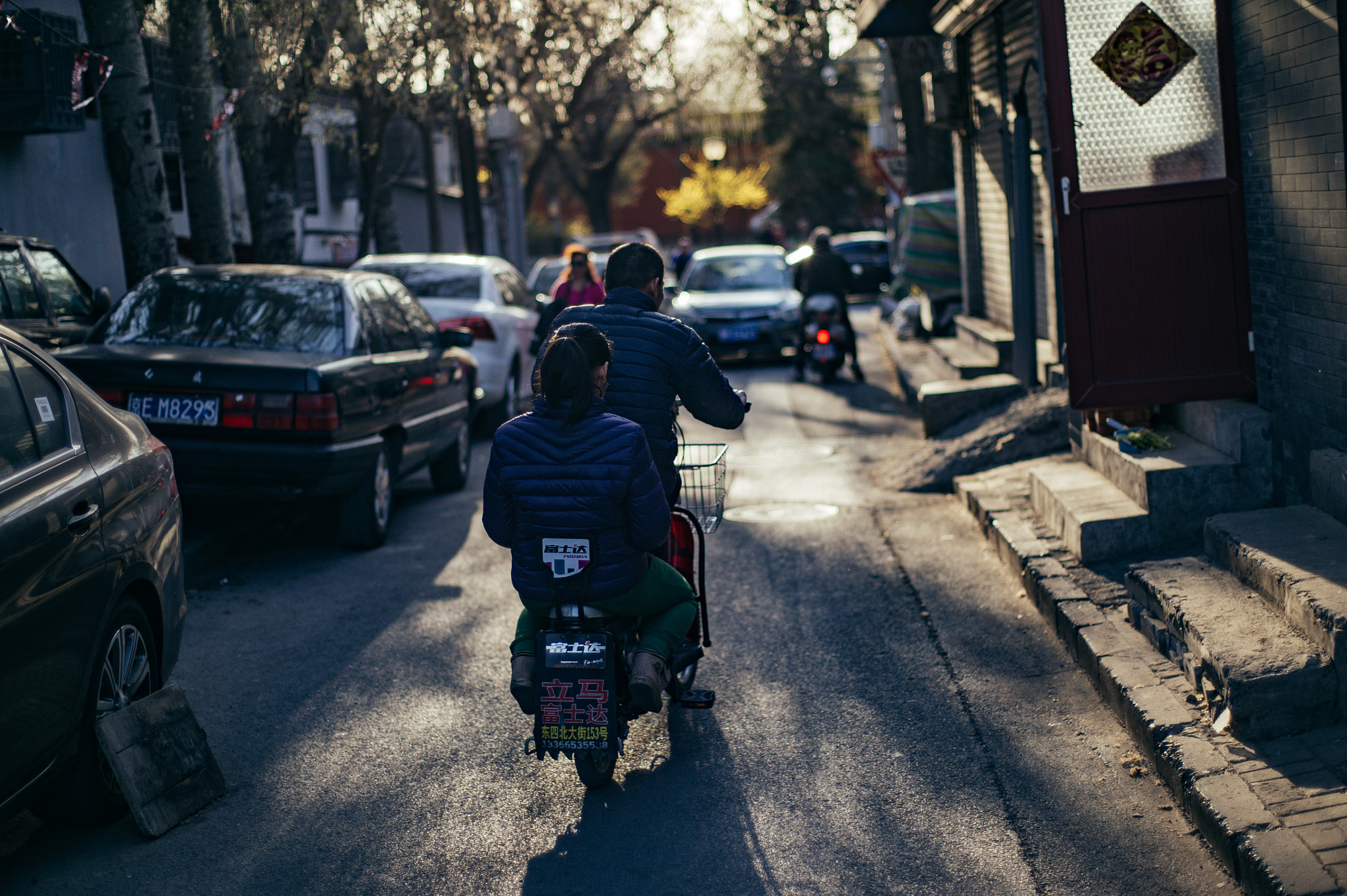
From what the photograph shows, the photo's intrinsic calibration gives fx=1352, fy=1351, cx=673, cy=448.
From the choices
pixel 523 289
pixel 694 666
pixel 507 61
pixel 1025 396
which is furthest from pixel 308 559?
pixel 507 61

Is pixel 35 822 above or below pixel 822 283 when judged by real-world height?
below

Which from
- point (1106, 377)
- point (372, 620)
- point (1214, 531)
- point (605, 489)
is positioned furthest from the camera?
point (1106, 377)

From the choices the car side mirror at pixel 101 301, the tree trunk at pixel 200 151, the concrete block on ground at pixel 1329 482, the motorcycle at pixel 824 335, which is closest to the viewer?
the concrete block on ground at pixel 1329 482

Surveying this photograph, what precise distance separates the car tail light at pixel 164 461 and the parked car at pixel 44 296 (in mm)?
4390

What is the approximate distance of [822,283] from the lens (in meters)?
17.1

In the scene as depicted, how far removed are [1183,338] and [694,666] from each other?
11.7ft

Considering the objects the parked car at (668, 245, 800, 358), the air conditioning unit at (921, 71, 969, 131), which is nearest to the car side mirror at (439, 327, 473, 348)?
the air conditioning unit at (921, 71, 969, 131)

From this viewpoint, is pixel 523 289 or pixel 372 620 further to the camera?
pixel 523 289

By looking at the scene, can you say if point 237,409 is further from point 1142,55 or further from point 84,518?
point 1142,55

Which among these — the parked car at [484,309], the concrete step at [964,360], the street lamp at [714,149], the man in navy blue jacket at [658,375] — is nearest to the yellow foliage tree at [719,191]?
the street lamp at [714,149]

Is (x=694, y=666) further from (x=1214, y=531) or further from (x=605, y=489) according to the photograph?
(x=1214, y=531)

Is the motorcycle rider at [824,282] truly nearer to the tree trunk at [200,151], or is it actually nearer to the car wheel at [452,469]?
the car wheel at [452,469]

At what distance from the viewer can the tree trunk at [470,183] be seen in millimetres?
22797

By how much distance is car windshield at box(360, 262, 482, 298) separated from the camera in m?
14.2
